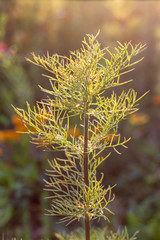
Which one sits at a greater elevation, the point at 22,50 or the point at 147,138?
the point at 22,50

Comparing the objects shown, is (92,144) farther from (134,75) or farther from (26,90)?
(134,75)

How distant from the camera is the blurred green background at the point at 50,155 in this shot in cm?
236

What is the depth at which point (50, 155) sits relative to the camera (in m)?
2.78

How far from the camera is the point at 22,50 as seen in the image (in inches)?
185

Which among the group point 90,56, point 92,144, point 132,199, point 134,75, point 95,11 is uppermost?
point 95,11

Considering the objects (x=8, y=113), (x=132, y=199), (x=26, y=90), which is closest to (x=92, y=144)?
(x=132, y=199)

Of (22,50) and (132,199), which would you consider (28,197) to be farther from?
(22,50)

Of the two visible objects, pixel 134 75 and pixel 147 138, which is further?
pixel 134 75

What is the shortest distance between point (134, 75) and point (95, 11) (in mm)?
1756

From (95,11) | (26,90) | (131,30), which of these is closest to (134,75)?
(131,30)

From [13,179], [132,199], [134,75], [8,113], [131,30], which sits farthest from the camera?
[131,30]

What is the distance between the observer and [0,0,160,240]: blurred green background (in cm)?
236

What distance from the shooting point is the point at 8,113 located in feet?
11.7

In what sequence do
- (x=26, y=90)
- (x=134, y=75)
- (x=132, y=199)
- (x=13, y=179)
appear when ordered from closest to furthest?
(x=132, y=199) → (x=13, y=179) → (x=26, y=90) → (x=134, y=75)
